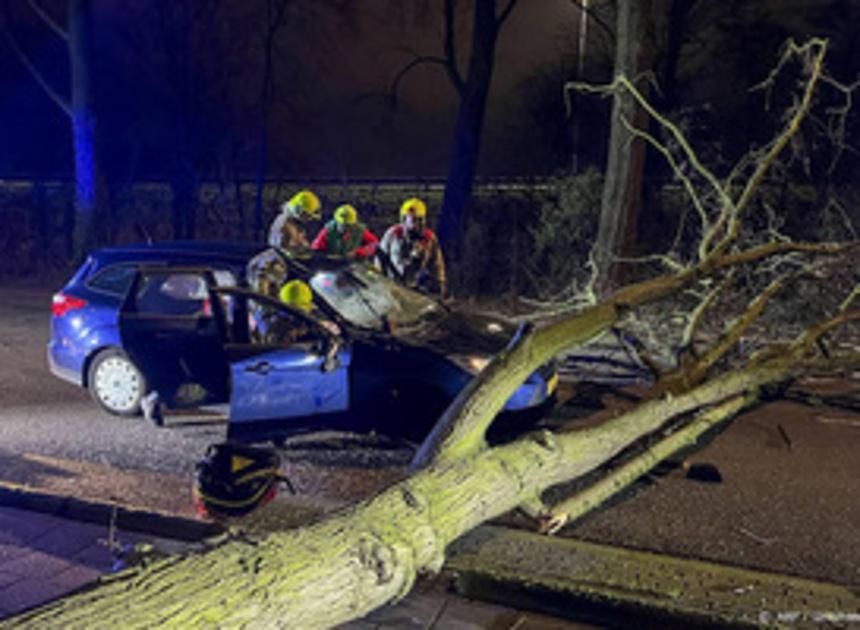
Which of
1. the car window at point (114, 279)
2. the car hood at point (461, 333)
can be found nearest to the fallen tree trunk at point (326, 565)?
the car hood at point (461, 333)

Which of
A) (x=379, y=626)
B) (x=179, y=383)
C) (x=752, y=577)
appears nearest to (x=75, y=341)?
(x=179, y=383)

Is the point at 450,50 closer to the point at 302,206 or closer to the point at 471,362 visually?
the point at 302,206

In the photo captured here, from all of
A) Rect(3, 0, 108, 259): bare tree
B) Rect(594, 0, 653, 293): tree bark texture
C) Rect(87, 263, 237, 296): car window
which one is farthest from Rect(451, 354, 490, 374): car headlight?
Rect(3, 0, 108, 259): bare tree

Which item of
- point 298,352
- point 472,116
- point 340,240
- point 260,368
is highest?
point 472,116

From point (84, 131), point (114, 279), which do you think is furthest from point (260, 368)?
point (84, 131)

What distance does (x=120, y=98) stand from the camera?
26.2 m

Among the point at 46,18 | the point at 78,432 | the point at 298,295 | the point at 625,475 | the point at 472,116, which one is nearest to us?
the point at 625,475

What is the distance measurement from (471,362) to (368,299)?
1132mm

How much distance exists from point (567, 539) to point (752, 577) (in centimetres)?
95

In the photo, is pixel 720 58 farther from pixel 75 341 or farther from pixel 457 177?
pixel 75 341

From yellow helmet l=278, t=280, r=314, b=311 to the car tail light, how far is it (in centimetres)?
217

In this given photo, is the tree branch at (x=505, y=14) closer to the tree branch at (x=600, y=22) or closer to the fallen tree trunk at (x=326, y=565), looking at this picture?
the tree branch at (x=600, y=22)

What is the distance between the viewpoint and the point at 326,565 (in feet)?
9.12

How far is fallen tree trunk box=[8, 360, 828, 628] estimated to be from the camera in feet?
7.73
